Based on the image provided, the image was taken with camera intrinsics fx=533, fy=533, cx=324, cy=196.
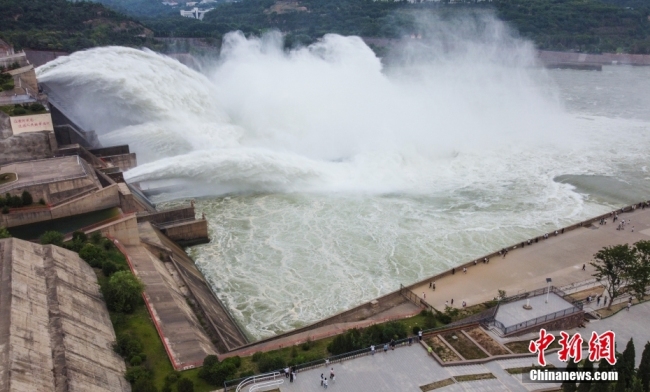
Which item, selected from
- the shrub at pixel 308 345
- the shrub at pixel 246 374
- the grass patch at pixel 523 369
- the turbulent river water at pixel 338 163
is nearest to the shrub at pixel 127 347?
the shrub at pixel 246 374

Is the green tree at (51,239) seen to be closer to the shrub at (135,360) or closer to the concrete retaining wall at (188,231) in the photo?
the concrete retaining wall at (188,231)

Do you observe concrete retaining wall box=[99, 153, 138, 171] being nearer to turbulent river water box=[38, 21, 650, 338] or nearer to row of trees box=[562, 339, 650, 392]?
turbulent river water box=[38, 21, 650, 338]

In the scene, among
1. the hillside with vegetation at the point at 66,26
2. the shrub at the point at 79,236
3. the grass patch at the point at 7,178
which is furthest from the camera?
the hillside with vegetation at the point at 66,26

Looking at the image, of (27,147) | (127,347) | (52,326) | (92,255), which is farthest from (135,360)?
(27,147)

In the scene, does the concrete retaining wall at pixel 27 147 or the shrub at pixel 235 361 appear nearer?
the shrub at pixel 235 361

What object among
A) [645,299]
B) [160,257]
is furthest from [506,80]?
[160,257]

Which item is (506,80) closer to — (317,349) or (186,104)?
(186,104)

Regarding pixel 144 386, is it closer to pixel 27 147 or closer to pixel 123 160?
pixel 27 147

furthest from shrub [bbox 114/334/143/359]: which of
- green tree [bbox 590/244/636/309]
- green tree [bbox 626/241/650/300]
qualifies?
green tree [bbox 626/241/650/300]
